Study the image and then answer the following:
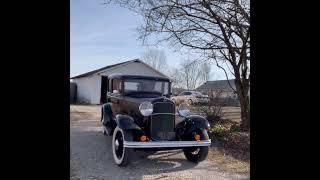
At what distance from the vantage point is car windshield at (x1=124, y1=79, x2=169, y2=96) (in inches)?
259

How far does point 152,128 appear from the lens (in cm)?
539

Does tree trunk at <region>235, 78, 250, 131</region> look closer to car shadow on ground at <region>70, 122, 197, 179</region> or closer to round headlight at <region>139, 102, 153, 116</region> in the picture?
car shadow on ground at <region>70, 122, 197, 179</region>

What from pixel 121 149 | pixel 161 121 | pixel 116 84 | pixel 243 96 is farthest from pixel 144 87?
pixel 243 96

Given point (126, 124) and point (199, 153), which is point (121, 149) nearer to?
point (126, 124)

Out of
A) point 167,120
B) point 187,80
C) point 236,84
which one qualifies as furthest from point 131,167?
point 187,80

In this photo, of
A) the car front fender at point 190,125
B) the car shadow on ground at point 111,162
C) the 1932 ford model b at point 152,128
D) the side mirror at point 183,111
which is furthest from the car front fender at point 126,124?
the side mirror at point 183,111

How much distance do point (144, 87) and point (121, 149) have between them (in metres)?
1.74

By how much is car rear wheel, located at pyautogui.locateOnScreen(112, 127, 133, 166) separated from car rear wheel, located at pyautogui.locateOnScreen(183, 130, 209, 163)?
4.07 ft

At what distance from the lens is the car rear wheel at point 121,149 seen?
5035 mm

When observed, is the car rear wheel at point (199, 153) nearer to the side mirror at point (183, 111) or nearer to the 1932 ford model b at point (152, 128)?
the 1932 ford model b at point (152, 128)
